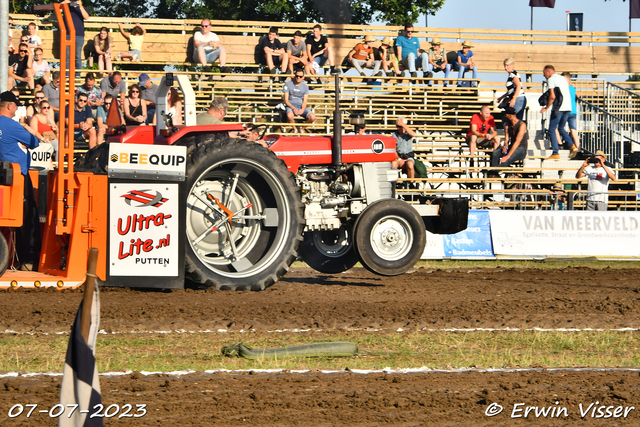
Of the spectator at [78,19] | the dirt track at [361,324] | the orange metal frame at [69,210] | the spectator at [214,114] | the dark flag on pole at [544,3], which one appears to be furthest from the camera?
the dark flag on pole at [544,3]

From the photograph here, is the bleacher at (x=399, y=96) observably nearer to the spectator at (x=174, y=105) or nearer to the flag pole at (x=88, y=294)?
the spectator at (x=174, y=105)

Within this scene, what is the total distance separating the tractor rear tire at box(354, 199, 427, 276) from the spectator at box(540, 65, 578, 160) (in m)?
10.4

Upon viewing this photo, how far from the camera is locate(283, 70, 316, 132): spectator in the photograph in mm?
17203

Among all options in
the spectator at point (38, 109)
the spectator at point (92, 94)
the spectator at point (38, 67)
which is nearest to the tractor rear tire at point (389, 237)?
the spectator at point (38, 109)

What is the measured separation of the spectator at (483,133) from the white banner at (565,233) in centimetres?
398

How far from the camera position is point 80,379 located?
293cm

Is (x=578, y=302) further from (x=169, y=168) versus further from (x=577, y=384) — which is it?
(x=169, y=168)

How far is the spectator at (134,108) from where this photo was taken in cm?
1370

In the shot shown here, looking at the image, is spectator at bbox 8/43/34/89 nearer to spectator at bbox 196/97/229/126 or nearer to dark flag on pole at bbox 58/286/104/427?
spectator at bbox 196/97/229/126

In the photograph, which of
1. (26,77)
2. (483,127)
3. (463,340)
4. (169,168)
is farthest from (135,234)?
(483,127)

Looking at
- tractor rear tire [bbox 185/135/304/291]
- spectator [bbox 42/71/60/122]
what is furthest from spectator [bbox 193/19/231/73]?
tractor rear tire [bbox 185/135/304/291]

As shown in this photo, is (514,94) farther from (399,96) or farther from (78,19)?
(78,19)

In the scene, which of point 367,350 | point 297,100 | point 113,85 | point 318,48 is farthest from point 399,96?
point 367,350

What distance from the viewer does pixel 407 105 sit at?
20.0 meters
